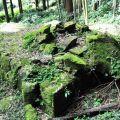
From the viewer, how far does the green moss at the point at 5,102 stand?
738 cm

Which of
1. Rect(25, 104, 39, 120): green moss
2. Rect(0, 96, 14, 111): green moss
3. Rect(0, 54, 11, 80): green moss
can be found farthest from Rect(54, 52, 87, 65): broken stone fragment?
Rect(0, 54, 11, 80): green moss

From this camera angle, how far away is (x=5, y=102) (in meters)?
7.55

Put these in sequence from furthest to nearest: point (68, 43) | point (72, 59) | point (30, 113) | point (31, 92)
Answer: point (68, 43) → point (72, 59) → point (31, 92) → point (30, 113)

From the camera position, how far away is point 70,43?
7863 millimetres

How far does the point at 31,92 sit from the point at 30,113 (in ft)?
1.59

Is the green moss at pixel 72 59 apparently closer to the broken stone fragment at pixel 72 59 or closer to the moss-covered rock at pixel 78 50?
the broken stone fragment at pixel 72 59

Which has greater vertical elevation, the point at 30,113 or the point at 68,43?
the point at 68,43

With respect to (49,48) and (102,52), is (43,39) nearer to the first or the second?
(49,48)

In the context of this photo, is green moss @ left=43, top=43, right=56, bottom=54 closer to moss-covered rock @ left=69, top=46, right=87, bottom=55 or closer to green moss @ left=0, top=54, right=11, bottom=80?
moss-covered rock @ left=69, top=46, right=87, bottom=55

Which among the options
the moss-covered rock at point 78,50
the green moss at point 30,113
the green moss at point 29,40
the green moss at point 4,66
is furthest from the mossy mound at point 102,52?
the green moss at point 4,66

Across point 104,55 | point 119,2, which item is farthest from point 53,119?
point 119,2

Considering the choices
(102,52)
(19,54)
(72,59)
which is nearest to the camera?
(72,59)

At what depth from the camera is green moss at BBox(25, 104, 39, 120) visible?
21.1ft

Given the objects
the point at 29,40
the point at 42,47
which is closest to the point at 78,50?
the point at 42,47
